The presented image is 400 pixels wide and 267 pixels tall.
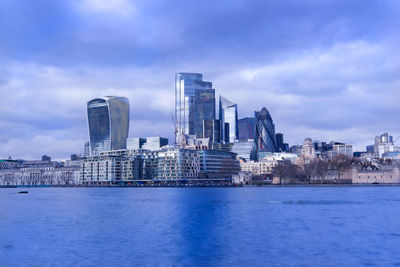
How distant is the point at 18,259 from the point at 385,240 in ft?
110

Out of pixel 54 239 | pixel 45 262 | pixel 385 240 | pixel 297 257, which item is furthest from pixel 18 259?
pixel 385 240

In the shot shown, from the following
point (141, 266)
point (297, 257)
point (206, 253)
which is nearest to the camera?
point (141, 266)

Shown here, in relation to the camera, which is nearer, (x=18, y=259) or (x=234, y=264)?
(x=234, y=264)

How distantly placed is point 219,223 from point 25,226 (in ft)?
83.0

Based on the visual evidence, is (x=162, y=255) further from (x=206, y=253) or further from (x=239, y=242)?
(x=239, y=242)

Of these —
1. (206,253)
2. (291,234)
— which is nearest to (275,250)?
(206,253)

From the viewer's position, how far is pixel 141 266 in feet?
101

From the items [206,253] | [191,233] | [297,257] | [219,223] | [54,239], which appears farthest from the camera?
[219,223]

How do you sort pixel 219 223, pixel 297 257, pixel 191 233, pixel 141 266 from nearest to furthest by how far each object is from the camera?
pixel 141 266, pixel 297 257, pixel 191 233, pixel 219 223

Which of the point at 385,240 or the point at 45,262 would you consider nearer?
the point at 45,262

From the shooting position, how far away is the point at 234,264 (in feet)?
102

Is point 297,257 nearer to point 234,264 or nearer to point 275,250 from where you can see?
point 275,250

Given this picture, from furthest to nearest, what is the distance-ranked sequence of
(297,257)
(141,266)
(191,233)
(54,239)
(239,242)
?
(191,233), (54,239), (239,242), (297,257), (141,266)

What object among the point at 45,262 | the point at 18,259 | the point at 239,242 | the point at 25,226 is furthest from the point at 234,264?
the point at 25,226
